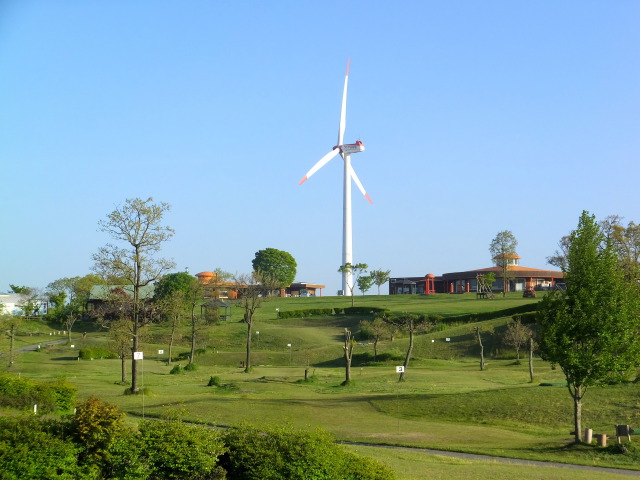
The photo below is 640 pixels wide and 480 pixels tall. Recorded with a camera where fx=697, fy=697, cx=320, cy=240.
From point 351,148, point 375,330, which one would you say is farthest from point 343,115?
→ point 375,330

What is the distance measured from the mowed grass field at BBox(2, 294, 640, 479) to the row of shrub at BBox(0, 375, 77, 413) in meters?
3.04

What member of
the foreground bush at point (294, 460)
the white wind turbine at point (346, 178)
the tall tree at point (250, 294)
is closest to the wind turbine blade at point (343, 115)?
the white wind turbine at point (346, 178)

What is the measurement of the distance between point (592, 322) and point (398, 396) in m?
12.6

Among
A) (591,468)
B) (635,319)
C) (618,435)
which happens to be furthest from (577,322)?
(591,468)

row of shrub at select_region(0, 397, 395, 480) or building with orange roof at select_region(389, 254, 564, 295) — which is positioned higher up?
building with orange roof at select_region(389, 254, 564, 295)

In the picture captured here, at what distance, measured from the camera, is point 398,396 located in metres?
38.4

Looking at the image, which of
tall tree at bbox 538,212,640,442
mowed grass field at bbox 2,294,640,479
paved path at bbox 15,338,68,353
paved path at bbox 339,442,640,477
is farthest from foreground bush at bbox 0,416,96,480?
paved path at bbox 15,338,68,353

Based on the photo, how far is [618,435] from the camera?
2597 centimetres

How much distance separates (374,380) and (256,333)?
1463 inches

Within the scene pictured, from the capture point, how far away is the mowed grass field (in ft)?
87.7

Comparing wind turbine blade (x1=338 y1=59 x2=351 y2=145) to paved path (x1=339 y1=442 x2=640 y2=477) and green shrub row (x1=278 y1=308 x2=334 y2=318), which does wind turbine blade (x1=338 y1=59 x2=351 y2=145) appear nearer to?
A: green shrub row (x1=278 y1=308 x2=334 y2=318)

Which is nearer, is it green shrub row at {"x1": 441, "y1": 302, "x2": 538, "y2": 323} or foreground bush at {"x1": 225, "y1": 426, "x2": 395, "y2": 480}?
foreground bush at {"x1": 225, "y1": 426, "x2": 395, "y2": 480}

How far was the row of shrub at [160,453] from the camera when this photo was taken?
44.2 ft

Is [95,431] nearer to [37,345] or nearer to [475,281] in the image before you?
[37,345]
